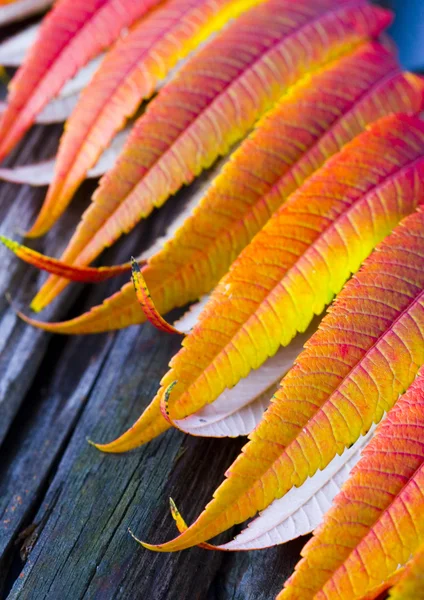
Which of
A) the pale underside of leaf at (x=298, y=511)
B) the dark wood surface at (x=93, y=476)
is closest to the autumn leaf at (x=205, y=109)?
the dark wood surface at (x=93, y=476)

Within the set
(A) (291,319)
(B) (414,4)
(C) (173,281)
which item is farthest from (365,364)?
(B) (414,4)


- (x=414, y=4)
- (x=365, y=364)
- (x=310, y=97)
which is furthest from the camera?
(x=414, y=4)

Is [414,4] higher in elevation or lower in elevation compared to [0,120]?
lower

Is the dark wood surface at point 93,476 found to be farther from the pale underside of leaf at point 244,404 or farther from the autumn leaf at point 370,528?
the autumn leaf at point 370,528

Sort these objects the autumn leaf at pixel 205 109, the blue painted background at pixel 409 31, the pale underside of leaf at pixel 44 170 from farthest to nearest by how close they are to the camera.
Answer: the blue painted background at pixel 409 31
the pale underside of leaf at pixel 44 170
the autumn leaf at pixel 205 109

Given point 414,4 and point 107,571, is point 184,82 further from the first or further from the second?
point 414,4

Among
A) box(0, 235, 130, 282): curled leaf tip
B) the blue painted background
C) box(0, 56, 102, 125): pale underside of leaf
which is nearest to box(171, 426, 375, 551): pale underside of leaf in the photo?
box(0, 235, 130, 282): curled leaf tip

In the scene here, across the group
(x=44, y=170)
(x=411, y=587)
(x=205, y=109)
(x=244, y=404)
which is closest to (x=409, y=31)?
(x=205, y=109)
